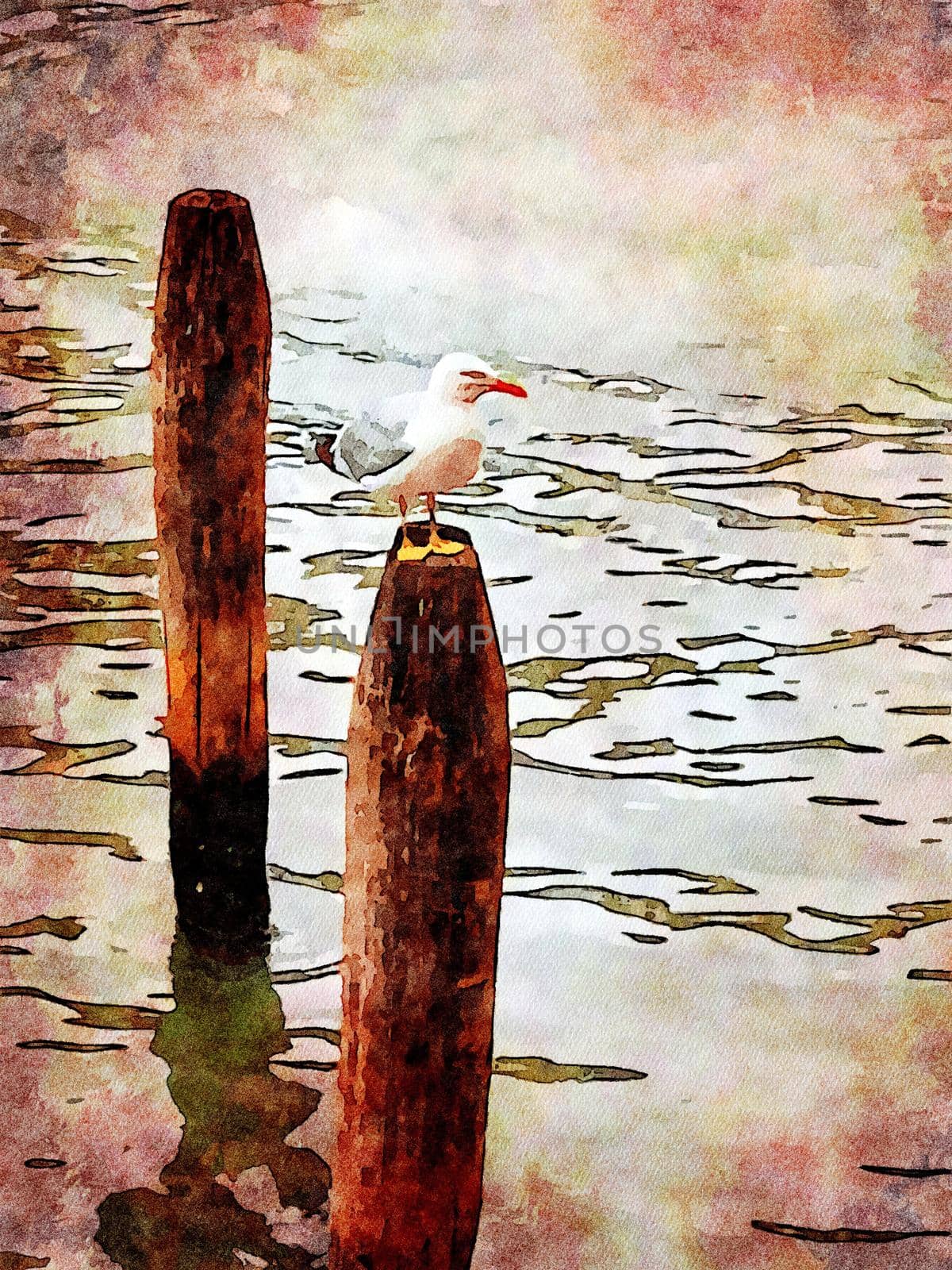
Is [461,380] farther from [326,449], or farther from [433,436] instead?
[326,449]

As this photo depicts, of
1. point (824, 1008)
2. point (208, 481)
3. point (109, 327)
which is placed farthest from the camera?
point (109, 327)

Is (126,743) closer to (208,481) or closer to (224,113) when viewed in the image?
(208,481)

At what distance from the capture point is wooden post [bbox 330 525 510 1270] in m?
0.97

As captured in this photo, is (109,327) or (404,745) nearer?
(404,745)

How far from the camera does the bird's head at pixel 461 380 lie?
1590 millimetres

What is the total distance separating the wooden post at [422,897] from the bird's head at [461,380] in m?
0.58

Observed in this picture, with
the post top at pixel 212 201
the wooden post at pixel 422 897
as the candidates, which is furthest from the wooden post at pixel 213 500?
the wooden post at pixel 422 897

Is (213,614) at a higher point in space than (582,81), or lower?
lower

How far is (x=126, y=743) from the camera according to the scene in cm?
227

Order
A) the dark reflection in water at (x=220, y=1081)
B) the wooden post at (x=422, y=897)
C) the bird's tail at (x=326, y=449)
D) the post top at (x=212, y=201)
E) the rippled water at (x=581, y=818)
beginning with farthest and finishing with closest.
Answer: the bird's tail at (x=326, y=449), the post top at (x=212, y=201), the rippled water at (x=581, y=818), the dark reflection in water at (x=220, y=1081), the wooden post at (x=422, y=897)

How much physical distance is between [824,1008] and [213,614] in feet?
3.09

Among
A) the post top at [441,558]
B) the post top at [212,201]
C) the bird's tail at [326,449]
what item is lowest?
the post top at [441,558]

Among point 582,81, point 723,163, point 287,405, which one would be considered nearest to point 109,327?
point 287,405

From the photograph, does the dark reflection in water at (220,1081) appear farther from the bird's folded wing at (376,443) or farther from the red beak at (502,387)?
the red beak at (502,387)
